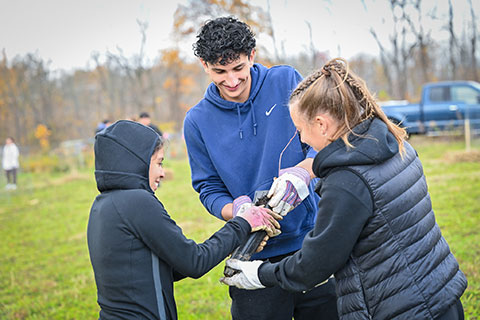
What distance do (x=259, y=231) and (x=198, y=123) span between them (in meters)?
0.74

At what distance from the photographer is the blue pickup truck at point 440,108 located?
14.4 metres

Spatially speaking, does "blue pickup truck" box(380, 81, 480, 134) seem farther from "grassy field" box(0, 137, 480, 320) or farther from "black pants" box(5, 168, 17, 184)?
"black pants" box(5, 168, 17, 184)

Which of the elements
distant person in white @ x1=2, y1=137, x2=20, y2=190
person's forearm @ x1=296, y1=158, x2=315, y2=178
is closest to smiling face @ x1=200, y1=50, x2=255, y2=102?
person's forearm @ x1=296, y1=158, x2=315, y2=178

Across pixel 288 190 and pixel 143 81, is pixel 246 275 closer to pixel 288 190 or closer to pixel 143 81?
pixel 288 190

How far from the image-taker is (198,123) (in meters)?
2.61

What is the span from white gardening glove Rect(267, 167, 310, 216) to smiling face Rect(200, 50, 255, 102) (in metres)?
0.53

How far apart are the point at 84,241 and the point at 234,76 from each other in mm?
6769

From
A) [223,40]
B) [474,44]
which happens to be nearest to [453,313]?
[223,40]

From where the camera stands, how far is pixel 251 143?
2.51 metres

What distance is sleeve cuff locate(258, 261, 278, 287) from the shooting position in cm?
197

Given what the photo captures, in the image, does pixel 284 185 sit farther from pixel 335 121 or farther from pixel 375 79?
pixel 375 79

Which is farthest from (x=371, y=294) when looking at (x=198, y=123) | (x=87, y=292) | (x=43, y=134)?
(x=43, y=134)

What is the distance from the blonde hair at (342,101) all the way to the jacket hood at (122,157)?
74cm

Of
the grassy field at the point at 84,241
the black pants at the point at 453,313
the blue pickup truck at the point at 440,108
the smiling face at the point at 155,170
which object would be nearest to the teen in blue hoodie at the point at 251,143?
the smiling face at the point at 155,170
